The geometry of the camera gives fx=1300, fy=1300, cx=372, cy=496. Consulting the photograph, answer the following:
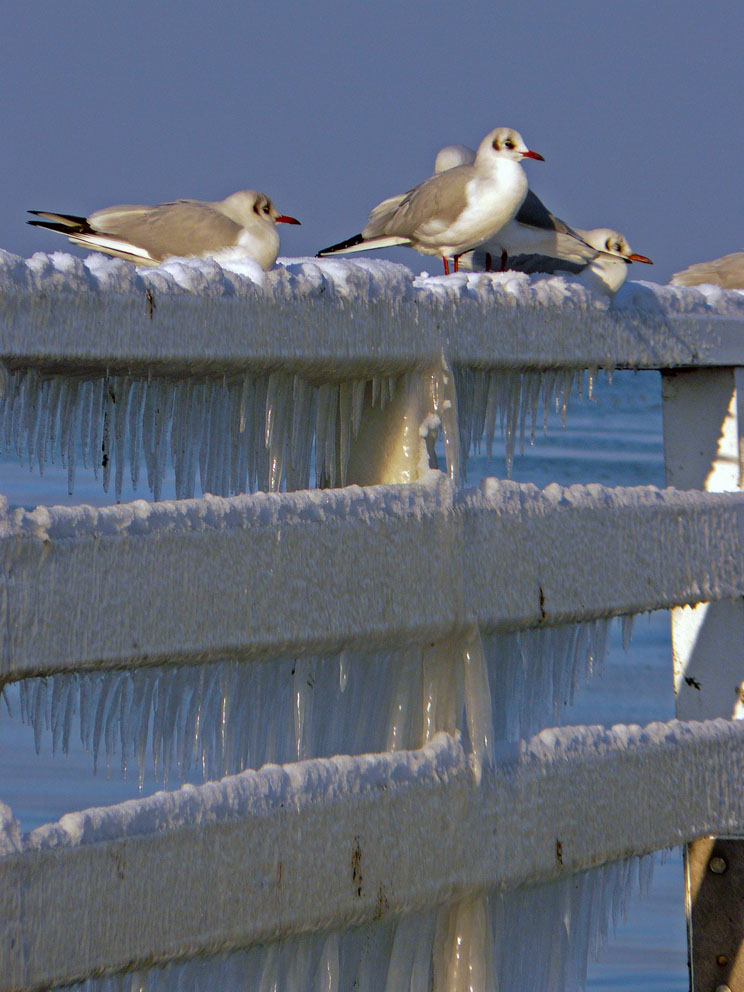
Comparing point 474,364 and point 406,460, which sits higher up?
point 474,364

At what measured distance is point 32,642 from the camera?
1.86 meters

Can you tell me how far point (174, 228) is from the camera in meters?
3.41

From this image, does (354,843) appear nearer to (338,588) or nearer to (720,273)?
(338,588)

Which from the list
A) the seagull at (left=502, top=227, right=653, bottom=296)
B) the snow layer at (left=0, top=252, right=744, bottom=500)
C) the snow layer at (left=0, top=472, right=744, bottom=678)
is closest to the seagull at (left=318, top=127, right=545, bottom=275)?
the seagull at (left=502, top=227, right=653, bottom=296)

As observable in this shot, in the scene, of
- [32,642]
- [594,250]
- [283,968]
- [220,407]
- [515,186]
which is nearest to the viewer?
[32,642]

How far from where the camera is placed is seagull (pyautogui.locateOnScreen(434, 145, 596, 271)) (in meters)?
4.08

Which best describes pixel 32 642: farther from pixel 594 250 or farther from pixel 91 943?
pixel 594 250

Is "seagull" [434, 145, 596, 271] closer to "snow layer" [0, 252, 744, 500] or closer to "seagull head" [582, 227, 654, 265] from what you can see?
"seagull head" [582, 227, 654, 265]

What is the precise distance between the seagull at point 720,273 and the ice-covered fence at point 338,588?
1454 mm

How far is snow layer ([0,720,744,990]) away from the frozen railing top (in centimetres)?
70

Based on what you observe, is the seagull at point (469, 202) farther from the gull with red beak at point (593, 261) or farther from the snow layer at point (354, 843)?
the snow layer at point (354, 843)

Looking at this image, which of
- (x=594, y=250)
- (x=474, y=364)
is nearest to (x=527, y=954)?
(x=474, y=364)

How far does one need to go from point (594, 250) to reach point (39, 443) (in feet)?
7.14

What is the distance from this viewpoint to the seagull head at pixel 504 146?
427 cm
